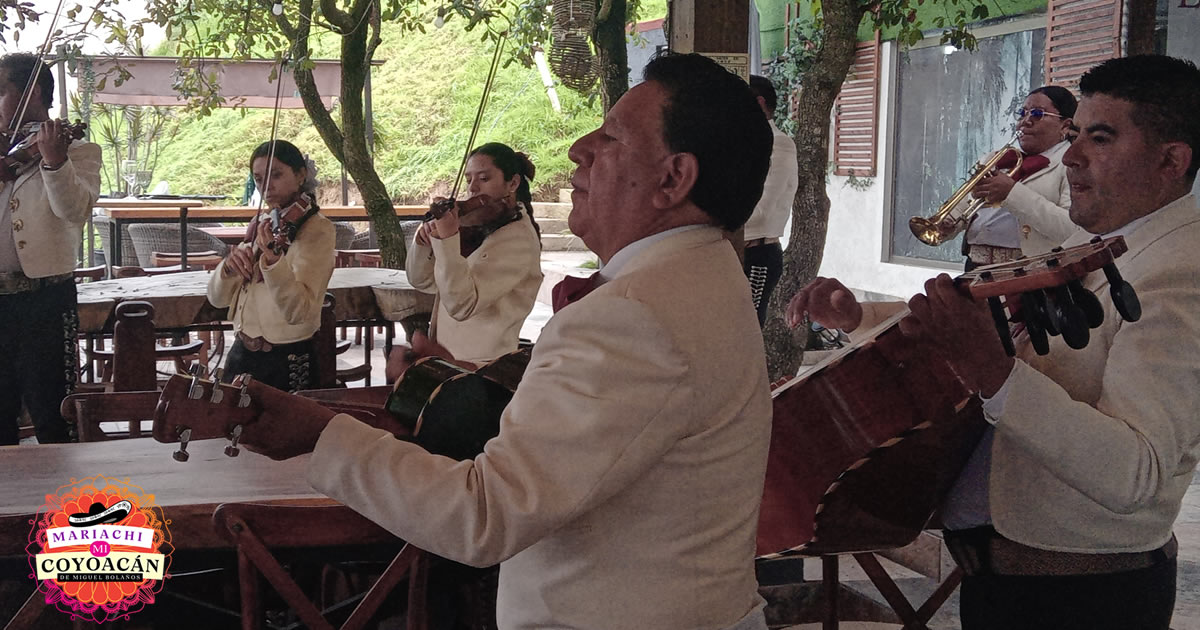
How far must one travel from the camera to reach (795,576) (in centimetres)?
381

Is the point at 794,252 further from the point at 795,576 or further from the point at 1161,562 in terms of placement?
the point at 1161,562

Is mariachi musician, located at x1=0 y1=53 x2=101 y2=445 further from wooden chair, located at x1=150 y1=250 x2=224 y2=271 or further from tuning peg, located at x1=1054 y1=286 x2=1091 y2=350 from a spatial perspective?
tuning peg, located at x1=1054 y1=286 x2=1091 y2=350

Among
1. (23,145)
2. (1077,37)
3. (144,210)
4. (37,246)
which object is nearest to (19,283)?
(37,246)

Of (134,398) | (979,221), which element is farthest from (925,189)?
(134,398)

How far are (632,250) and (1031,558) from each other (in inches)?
36.8

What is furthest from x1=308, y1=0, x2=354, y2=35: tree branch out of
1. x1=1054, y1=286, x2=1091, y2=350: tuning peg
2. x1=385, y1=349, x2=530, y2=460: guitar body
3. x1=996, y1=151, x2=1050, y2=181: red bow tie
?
x1=1054, y1=286, x2=1091, y2=350: tuning peg

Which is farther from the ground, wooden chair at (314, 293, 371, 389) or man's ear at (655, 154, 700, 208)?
man's ear at (655, 154, 700, 208)

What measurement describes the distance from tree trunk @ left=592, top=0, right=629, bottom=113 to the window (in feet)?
11.5

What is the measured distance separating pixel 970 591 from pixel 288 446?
4.17ft

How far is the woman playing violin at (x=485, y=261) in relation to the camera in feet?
12.5

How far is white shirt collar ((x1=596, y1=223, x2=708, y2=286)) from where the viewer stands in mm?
1463

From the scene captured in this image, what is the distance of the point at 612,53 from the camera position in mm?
5746

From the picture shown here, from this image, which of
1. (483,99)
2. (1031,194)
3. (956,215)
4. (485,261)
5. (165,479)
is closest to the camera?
(165,479)

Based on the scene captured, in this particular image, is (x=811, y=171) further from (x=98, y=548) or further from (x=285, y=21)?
(x=98, y=548)
